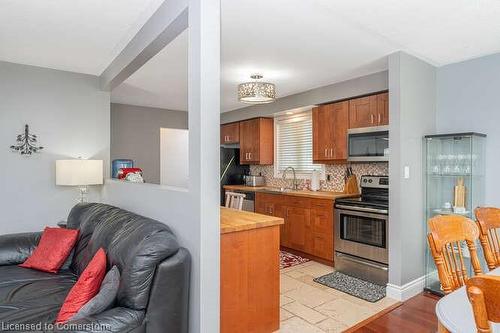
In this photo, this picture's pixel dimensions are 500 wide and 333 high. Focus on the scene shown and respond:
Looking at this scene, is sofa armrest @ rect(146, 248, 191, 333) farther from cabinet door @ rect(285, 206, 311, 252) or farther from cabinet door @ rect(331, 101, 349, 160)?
cabinet door @ rect(331, 101, 349, 160)

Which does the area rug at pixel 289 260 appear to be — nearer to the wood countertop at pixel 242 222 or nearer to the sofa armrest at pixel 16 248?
the wood countertop at pixel 242 222

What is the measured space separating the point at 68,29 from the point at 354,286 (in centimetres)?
382

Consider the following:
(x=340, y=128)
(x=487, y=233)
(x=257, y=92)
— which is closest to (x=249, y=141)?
(x=340, y=128)

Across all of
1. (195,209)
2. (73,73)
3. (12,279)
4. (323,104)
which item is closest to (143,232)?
(195,209)

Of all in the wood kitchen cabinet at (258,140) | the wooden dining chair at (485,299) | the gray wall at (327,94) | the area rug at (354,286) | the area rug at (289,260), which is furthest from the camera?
the wood kitchen cabinet at (258,140)

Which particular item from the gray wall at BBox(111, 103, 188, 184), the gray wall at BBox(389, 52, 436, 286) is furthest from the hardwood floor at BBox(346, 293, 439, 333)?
the gray wall at BBox(111, 103, 188, 184)

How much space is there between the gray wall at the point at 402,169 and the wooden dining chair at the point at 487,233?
3.57ft

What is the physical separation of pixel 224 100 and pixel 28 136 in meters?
2.96

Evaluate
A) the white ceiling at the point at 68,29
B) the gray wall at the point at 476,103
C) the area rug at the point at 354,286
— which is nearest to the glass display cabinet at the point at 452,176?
the gray wall at the point at 476,103

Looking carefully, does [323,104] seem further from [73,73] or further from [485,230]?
[73,73]

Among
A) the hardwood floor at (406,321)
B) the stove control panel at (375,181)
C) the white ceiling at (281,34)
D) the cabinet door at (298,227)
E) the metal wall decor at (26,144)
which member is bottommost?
the hardwood floor at (406,321)

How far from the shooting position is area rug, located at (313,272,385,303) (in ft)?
10.2

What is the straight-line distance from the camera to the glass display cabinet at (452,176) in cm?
316

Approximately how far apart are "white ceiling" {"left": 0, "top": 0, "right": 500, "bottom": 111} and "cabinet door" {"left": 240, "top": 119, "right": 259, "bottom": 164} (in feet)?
5.95
